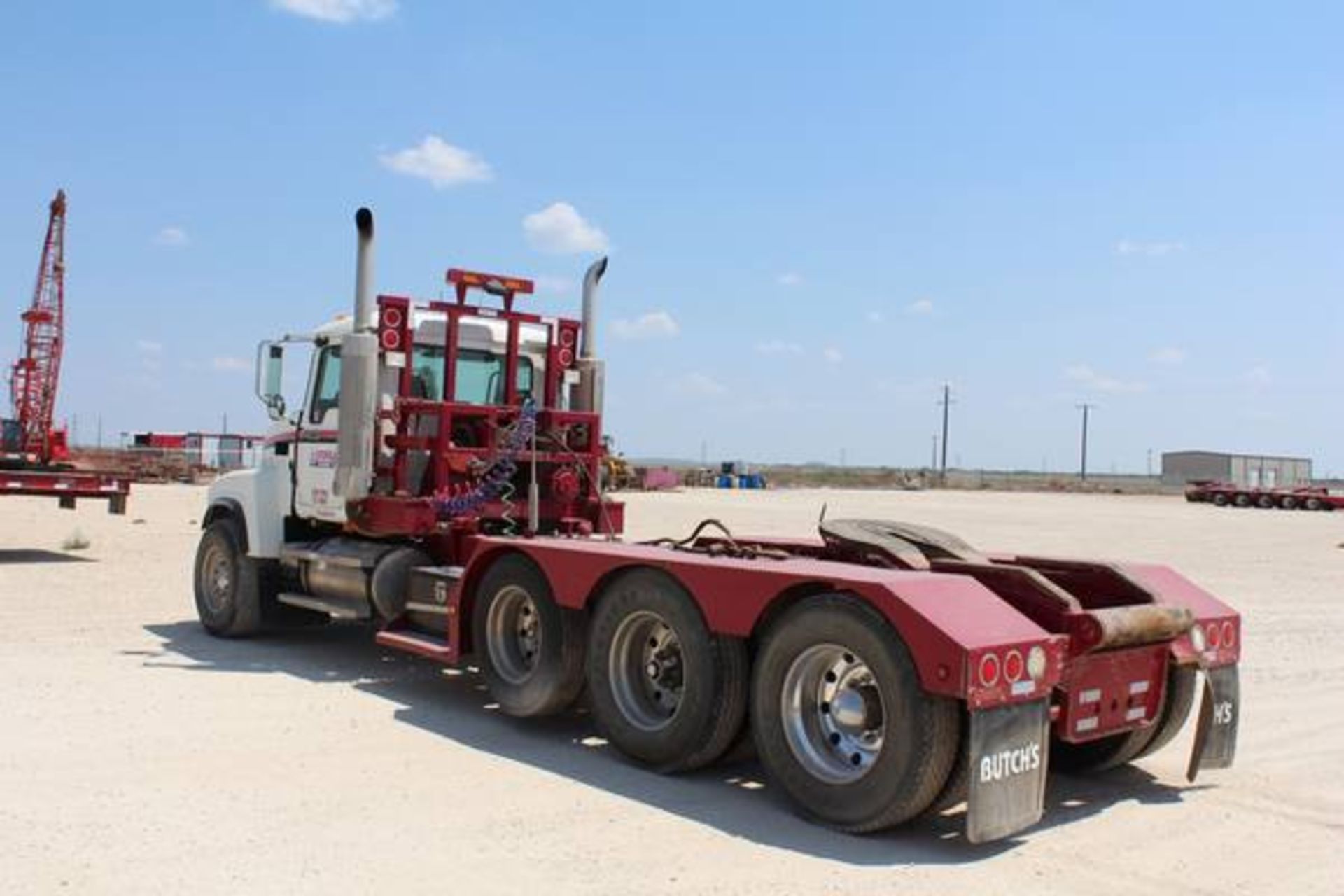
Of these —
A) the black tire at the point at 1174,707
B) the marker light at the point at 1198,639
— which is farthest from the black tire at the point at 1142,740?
the marker light at the point at 1198,639

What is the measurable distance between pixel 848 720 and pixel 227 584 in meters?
7.14

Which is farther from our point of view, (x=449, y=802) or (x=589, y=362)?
(x=589, y=362)

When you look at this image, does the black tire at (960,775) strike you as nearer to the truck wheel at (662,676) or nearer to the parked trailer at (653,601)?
the parked trailer at (653,601)

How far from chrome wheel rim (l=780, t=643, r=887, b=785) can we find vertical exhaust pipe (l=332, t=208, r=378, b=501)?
4.61 metres

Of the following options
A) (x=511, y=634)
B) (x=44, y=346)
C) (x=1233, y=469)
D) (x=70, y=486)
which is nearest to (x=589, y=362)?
(x=511, y=634)

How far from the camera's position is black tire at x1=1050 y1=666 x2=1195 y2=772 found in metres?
6.53

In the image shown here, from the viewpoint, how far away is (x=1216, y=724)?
646 cm

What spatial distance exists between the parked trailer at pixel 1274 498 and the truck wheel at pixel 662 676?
60660mm

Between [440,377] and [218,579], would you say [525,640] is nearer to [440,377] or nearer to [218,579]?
[440,377]

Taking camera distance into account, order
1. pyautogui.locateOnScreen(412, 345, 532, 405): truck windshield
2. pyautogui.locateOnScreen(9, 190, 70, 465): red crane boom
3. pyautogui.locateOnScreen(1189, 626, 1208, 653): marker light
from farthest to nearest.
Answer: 1. pyautogui.locateOnScreen(9, 190, 70, 465): red crane boom
2. pyautogui.locateOnScreen(412, 345, 532, 405): truck windshield
3. pyautogui.locateOnScreen(1189, 626, 1208, 653): marker light

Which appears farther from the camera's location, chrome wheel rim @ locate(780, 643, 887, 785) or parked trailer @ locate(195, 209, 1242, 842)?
chrome wheel rim @ locate(780, 643, 887, 785)

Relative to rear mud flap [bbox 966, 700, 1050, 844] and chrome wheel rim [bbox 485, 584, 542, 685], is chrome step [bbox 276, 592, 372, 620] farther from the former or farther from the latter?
rear mud flap [bbox 966, 700, 1050, 844]

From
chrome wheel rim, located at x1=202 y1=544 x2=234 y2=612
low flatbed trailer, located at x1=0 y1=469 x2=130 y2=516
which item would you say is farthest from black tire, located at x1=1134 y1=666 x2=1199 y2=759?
low flatbed trailer, located at x1=0 y1=469 x2=130 y2=516

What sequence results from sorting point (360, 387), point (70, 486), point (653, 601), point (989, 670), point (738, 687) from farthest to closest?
point (70, 486)
point (360, 387)
point (653, 601)
point (738, 687)
point (989, 670)
